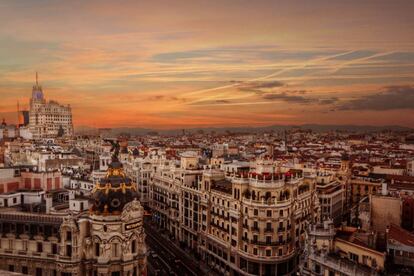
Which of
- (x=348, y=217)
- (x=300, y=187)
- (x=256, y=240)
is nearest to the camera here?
(x=256, y=240)

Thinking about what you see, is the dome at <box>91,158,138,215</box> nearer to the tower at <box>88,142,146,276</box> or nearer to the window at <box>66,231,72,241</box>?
the tower at <box>88,142,146,276</box>

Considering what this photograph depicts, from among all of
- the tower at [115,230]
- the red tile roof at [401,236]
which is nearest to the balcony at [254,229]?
the tower at [115,230]

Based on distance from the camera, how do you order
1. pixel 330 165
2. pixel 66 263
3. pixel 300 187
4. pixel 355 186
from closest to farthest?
pixel 66 263 → pixel 300 187 → pixel 355 186 → pixel 330 165

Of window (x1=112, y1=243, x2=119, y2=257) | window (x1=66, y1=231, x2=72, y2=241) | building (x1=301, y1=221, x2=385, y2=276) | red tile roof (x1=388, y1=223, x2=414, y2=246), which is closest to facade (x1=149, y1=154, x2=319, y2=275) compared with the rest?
building (x1=301, y1=221, x2=385, y2=276)

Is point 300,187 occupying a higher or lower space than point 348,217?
higher

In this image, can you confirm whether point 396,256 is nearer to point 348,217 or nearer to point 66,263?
point 66,263

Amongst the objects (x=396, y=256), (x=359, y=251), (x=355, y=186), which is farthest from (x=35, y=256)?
(x=355, y=186)

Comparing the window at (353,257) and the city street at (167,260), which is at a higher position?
the window at (353,257)

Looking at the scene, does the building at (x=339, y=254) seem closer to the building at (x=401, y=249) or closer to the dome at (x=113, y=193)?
the building at (x=401, y=249)
